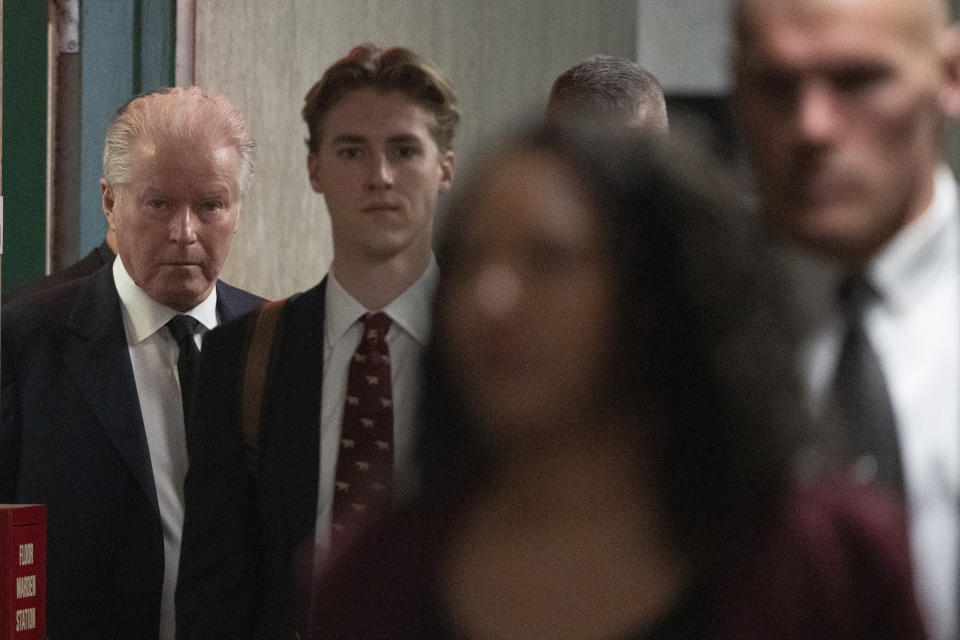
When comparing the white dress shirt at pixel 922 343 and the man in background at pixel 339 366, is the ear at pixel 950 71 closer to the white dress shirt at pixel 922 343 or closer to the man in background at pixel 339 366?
the white dress shirt at pixel 922 343

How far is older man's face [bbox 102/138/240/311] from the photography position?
1.78 m

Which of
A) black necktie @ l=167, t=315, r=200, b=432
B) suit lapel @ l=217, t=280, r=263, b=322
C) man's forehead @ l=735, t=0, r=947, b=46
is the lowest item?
black necktie @ l=167, t=315, r=200, b=432

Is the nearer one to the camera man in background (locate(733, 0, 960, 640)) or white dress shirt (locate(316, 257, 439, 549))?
man in background (locate(733, 0, 960, 640))

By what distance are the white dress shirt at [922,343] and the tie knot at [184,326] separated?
1155mm

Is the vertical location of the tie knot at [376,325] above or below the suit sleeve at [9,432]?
above

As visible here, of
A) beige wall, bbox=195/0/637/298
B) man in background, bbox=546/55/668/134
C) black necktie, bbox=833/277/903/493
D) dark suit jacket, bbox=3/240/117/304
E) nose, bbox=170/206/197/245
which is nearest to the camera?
black necktie, bbox=833/277/903/493

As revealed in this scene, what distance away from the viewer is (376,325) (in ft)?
4.38

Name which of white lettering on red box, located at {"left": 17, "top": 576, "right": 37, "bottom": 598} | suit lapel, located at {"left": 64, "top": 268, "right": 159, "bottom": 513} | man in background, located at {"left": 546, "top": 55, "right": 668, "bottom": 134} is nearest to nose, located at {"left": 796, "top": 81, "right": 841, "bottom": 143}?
man in background, located at {"left": 546, "top": 55, "right": 668, "bottom": 134}

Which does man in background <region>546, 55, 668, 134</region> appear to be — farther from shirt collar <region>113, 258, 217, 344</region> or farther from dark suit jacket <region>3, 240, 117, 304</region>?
dark suit jacket <region>3, 240, 117, 304</region>

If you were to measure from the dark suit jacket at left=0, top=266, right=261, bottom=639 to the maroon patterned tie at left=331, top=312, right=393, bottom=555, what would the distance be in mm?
573

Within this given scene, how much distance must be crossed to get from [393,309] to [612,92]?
315 mm

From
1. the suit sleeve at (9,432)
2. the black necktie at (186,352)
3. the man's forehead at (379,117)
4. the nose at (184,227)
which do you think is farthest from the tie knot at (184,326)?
the man's forehead at (379,117)

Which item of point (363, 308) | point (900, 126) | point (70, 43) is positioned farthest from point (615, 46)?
point (70, 43)

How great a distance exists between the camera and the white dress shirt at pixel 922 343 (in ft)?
2.81
